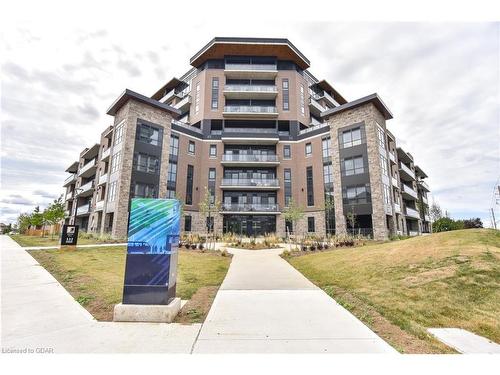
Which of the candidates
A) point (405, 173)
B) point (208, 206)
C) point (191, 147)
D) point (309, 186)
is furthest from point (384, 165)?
point (191, 147)

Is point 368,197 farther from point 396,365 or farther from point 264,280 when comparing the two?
point 396,365

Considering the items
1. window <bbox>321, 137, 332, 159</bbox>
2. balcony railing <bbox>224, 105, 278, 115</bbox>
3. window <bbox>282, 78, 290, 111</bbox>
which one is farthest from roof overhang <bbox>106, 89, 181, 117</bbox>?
window <bbox>321, 137, 332, 159</bbox>

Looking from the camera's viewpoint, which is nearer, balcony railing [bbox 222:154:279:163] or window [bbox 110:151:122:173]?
window [bbox 110:151:122:173]

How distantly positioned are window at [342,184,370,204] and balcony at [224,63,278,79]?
73.4 feet

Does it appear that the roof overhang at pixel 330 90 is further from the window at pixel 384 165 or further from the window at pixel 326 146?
the window at pixel 384 165

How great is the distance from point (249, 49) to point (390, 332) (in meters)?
43.8

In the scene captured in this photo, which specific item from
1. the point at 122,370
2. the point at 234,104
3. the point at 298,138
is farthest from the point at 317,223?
the point at 122,370

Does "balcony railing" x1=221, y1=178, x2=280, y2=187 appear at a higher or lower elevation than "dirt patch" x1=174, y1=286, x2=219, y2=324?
higher

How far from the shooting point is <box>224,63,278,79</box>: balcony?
41.0 metres

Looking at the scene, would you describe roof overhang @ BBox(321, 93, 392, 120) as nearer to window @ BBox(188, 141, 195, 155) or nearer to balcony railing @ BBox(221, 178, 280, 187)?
balcony railing @ BBox(221, 178, 280, 187)

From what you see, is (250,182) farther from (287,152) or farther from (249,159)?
(287,152)

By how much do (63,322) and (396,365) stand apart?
5310mm

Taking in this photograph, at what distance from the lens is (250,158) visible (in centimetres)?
3806

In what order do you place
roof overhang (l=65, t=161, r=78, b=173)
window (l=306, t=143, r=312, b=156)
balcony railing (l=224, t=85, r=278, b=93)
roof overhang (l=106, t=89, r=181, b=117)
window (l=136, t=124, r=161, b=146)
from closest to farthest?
roof overhang (l=106, t=89, r=181, b=117) → window (l=136, t=124, r=161, b=146) → window (l=306, t=143, r=312, b=156) → balcony railing (l=224, t=85, r=278, b=93) → roof overhang (l=65, t=161, r=78, b=173)
